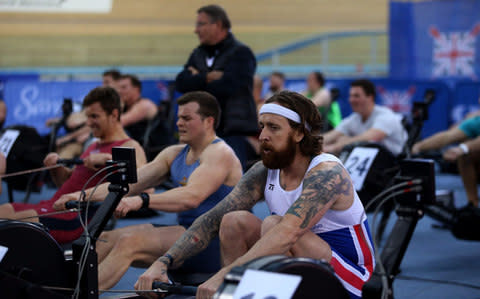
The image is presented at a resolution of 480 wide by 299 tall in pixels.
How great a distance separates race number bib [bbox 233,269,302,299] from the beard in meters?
0.73

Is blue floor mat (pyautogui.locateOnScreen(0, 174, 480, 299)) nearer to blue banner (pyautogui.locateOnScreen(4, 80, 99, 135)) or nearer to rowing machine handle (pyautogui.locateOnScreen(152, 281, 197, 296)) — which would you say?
rowing machine handle (pyautogui.locateOnScreen(152, 281, 197, 296))

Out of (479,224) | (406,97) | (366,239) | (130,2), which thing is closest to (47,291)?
(366,239)

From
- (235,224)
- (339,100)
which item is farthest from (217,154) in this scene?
(339,100)

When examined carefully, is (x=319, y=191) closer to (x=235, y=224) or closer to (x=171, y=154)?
(x=235, y=224)

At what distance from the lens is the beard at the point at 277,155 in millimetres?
2850

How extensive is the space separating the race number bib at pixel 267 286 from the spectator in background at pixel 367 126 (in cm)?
386

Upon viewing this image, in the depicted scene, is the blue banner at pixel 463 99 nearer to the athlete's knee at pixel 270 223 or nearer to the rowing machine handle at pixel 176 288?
the athlete's knee at pixel 270 223

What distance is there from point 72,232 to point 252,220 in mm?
1603

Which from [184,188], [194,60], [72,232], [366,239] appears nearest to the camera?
[366,239]

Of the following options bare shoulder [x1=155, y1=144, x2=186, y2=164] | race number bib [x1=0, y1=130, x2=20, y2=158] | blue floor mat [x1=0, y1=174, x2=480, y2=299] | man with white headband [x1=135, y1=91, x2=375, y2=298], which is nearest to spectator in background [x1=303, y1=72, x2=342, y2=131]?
blue floor mat [x1=0, y1=174, x2=480, y2=299]

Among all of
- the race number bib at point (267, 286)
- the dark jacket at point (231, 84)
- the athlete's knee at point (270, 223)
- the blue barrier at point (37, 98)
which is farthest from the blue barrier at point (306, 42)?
the race number bib at point (267, 286)

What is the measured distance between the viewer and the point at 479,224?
195 inches

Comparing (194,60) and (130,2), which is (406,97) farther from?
(130,2)

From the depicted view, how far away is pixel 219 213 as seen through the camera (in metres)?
3.12
